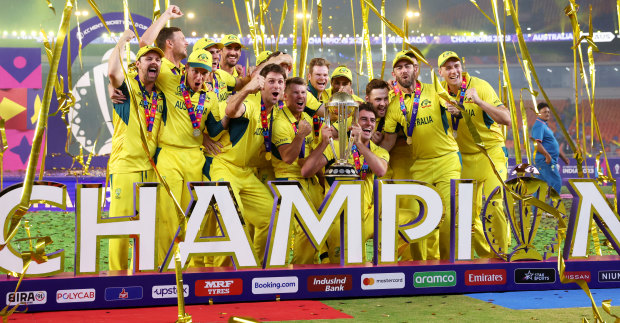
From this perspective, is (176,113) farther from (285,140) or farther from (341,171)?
(341,171)

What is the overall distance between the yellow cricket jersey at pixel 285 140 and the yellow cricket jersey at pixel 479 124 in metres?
1.41

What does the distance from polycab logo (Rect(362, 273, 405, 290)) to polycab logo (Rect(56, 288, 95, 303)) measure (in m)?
1.73

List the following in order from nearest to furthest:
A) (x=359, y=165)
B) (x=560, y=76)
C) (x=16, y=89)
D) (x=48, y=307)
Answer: (x=48, y=307) < (x=359, y=165) < (x=16, y=89) < (x=560, y=76)

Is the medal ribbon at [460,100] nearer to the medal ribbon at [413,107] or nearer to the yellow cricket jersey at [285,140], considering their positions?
the medal ribbon at [413,107]

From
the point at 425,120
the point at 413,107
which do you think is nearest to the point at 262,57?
the point at 413,107

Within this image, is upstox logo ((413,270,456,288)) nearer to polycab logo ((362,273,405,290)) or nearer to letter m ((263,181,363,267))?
polycab logo ((362,273,405,290))

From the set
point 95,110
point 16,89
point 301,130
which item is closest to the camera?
point 301,130

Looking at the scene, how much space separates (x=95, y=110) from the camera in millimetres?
15281

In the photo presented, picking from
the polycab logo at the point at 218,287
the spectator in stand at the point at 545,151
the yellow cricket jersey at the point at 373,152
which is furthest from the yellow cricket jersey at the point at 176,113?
the spectator in stand at the point at 545,151

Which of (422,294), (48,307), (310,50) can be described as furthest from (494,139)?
(310,50)

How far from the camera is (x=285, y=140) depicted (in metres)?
5.09

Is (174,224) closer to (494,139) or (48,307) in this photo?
(48,307)

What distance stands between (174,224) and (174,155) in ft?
1.66

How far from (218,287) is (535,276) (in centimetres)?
223
